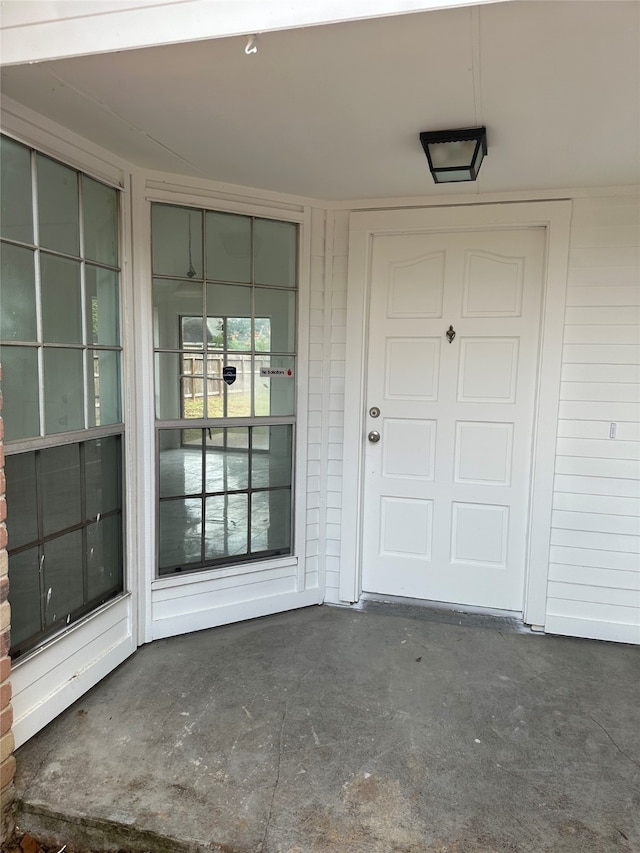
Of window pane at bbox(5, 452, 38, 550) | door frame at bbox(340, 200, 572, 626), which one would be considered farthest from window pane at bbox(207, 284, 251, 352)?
window pane at bbox(5, 452, 38, 550)

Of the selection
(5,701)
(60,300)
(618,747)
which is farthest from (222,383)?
(618,747)

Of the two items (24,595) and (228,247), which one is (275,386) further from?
(24,595)

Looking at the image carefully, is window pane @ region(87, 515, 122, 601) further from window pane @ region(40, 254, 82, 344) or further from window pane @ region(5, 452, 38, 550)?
window pane @ region(40, 254, 82, 344)

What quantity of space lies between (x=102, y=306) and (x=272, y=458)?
3.78 feet

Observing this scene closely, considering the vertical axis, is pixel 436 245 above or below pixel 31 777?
above

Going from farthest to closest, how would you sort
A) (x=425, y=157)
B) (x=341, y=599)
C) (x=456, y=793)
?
(x=341, y=599) → (x=425, y=157) → (x=456, y=793)

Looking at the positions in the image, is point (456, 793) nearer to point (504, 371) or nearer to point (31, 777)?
point (31, 777)

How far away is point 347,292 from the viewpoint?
290 cm

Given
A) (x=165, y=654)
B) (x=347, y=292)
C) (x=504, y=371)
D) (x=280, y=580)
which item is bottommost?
(x=165, y=654)

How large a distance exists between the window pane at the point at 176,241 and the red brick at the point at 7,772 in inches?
77.9

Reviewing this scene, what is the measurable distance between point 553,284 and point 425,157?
938 millimetres

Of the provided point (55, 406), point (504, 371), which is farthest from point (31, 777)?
point (504, 371)

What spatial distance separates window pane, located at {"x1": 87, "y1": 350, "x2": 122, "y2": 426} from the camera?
2227 mm

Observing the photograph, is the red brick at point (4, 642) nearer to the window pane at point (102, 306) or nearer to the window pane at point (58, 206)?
the window pane at point (102, 306)
